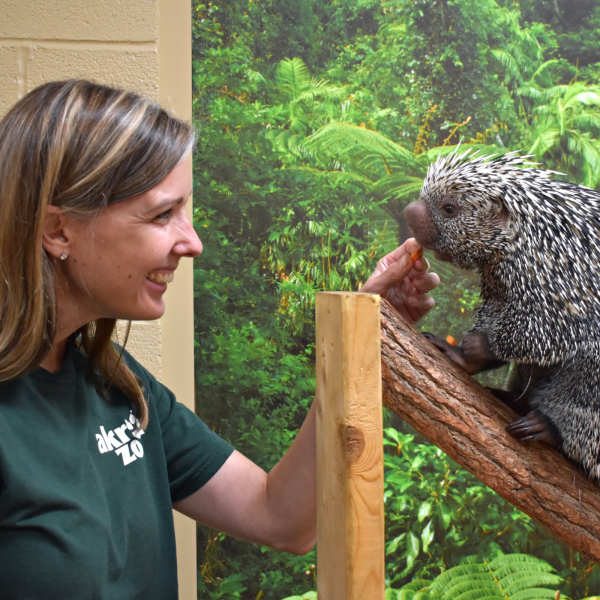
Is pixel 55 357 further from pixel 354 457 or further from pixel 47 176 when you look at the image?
pixel 354 457

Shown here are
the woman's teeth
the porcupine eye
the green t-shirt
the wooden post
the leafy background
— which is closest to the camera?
the wooden post

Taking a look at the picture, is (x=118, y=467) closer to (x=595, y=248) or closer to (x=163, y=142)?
(x=163, y=142)

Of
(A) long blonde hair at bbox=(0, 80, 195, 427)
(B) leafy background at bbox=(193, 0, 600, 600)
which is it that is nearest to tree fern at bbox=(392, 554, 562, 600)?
(B) leafy background at bbox=(193, 0, 600, 600)

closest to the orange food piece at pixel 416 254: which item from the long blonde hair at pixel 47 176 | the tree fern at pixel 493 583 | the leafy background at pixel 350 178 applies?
the long blonde hair at pixel 47 176

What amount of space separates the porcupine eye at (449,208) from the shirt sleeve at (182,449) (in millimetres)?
634

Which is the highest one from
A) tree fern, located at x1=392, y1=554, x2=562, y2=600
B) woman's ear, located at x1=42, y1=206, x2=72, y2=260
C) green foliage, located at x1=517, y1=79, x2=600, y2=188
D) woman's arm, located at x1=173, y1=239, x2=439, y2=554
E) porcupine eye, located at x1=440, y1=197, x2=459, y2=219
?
green foliage, located at x1=517, y1=79, x2=600, y2=188

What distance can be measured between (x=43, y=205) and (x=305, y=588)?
74.5 inches

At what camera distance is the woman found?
0.70 meters

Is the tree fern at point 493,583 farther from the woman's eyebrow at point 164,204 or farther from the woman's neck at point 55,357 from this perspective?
the woman's eyebrow at point 164,204

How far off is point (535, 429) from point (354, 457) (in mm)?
522

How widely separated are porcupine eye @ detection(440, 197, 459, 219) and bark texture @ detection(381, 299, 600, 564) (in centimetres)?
30

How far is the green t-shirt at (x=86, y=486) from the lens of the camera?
681 millimetres

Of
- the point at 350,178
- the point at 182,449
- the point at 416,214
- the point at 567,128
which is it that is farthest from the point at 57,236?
the point at 567,128

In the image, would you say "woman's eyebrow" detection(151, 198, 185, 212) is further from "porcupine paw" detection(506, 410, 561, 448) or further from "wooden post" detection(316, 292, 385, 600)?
"porcupine paw" detection(506, 410, 561, 448)
